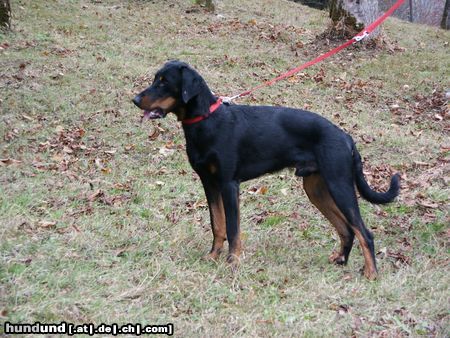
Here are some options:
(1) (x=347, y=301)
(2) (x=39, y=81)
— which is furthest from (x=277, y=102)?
(1) (x=347, y=301)

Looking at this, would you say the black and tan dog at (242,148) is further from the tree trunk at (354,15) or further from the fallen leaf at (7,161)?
the tree trunk at (354,15)

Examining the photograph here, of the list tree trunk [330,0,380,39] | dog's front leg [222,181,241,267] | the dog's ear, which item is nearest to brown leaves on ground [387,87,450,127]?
tree trunk [330,0,380,39]

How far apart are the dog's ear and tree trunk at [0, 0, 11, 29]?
340 inches

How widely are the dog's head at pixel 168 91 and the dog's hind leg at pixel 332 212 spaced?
1386mm

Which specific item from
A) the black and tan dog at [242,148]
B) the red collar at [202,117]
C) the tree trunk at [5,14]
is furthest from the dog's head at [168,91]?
the tree trunk at [5,14]

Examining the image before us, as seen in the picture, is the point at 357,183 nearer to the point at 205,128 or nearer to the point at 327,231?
the point at 327,231

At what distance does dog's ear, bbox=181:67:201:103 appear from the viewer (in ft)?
14.6

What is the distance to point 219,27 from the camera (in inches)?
587

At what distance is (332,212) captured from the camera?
5.08 meters

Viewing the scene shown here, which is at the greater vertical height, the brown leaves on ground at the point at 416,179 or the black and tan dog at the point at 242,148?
the black and tan dog at the point at 242,148

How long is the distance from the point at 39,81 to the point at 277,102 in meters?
4.08

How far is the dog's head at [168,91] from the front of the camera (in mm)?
4508

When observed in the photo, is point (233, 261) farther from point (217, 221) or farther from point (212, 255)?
point (217, 221)

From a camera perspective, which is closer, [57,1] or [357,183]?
[357,183]
